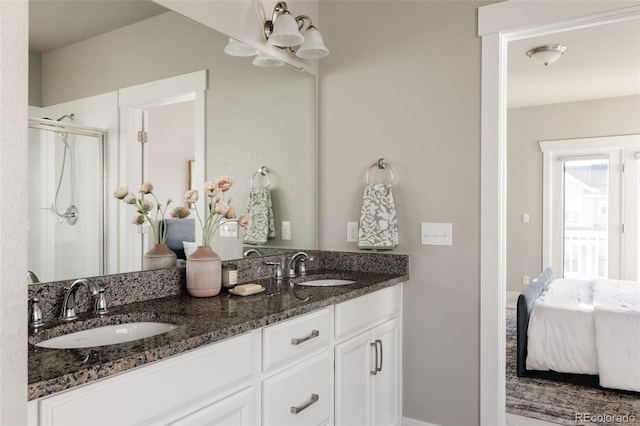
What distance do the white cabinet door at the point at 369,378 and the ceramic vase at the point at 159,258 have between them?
2.50 feet

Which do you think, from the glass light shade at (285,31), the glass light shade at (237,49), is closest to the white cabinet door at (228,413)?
the glass light shade at (237,49)

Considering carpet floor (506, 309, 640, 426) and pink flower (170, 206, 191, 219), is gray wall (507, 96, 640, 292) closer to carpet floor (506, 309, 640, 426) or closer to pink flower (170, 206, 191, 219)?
carpet floor (506, 309, 640, 426)

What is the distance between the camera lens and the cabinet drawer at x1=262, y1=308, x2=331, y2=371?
4.91 ft

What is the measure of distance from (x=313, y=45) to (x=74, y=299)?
166cm

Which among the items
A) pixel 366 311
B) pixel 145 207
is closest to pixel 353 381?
pixel 366 311

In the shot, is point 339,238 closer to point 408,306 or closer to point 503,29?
point 408,306

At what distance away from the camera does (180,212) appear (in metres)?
1.90

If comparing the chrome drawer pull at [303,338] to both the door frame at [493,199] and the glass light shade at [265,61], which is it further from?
the glass light shade at [265,61]

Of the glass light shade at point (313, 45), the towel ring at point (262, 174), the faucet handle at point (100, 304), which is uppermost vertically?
the glass light shade at point (313, 45)

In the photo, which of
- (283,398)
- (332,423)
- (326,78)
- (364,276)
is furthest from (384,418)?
(326,78)

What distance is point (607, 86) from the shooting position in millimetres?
5176

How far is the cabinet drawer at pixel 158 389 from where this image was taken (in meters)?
0.94

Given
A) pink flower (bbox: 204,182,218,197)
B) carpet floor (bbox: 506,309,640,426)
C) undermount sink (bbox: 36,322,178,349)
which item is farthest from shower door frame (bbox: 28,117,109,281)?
carpet floor (bbox: 506,309,640,426)

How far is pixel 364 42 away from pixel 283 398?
1958mm
